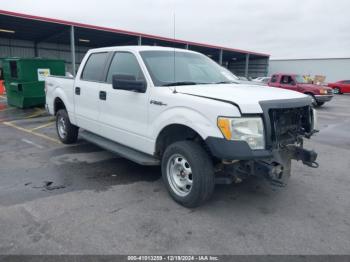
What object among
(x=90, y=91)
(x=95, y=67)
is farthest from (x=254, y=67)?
(x=90, y=91)

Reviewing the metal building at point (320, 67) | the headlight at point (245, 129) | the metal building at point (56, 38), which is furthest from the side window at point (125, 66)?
A: the metal building at point (320, 67)

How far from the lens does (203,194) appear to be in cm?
331

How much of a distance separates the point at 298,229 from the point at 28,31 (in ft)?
95.9

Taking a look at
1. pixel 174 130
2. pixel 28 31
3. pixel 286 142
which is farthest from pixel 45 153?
pixel 28 31

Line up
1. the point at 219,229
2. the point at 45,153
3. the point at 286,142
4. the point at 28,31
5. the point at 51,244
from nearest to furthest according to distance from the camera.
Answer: the point at 51,244, the point at 219,229, the point at 286,142, the point at 45,153, the point at 28,31

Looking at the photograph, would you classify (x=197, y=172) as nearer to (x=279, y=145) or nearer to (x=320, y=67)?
(x=279, y=145)

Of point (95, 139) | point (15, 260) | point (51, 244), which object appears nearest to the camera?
point (15, 260)

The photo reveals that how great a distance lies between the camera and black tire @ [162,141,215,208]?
3270 millimetres

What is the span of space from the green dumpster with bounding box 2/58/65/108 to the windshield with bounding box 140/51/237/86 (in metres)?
8.69

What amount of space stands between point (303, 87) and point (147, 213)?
14.3 m

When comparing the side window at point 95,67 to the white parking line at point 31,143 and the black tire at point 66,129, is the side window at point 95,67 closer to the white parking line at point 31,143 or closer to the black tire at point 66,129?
the black tire at point 66,129

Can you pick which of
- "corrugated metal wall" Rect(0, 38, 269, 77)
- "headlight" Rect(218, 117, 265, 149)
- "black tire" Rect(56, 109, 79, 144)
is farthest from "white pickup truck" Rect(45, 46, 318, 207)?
"corrugated metal wall" Rect(0, 38, 269, 77)

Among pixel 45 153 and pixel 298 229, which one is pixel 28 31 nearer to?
pixel 45 153

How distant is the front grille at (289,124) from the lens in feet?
10.5
